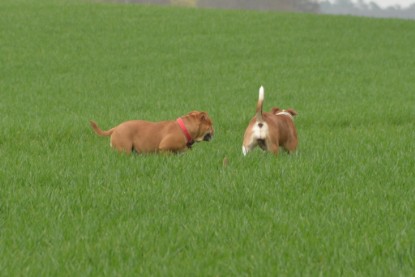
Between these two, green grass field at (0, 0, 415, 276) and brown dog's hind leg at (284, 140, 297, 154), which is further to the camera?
brown dog's hind leg at (284, 140, 297, 154)

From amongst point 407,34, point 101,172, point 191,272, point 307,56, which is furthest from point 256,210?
point 407,34

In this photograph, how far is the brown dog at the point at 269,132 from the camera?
876 centimetres

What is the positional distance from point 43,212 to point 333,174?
3257 mm

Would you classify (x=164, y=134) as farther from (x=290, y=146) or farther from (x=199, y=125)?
(x=290, y=146)

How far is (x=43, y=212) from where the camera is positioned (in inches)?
247

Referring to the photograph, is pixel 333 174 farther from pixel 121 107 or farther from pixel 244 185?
pixel 121 107

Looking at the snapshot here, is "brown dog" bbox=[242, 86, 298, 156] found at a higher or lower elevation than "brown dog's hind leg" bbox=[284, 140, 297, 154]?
higher

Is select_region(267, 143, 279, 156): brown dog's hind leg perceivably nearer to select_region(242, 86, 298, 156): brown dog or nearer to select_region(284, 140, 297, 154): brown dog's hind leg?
select_region(242, 86, 298, 156): brown dog

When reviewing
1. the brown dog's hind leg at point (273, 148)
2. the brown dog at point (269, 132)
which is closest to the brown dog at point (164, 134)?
the brown dog at point (269, 132)

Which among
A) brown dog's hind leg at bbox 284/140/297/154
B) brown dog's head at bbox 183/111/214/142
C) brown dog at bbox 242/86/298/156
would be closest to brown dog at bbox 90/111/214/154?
brown dog's head at bbox 183/111/214/142

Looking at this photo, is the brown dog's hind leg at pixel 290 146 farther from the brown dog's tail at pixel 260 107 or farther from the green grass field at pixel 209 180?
the brown dog's tail at pixel 260 107

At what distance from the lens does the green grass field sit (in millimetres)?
5094

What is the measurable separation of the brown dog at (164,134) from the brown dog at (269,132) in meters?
0.62

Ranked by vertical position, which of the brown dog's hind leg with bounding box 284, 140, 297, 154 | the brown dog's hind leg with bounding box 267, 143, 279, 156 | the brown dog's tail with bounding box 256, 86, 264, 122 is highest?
the brown dog's tail with bounding box 256, 86, 264, 122
